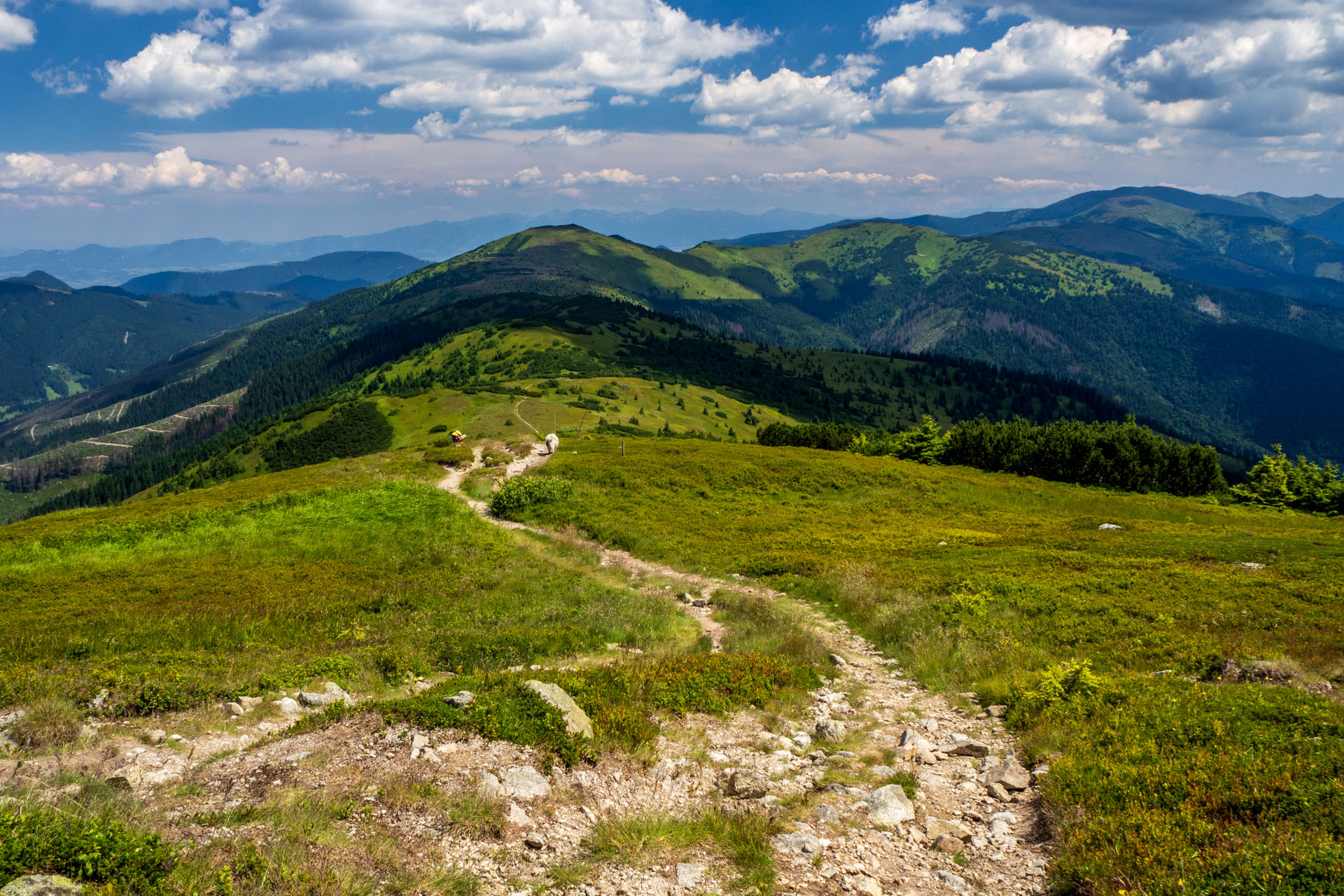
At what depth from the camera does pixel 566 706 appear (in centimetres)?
1227

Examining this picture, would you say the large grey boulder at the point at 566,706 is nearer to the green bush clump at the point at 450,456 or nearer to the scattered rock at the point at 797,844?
the scattered rock at the point at 797,844

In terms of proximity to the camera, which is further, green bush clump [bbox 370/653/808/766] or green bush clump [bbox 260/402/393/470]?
green bush clump [bbox 260/402/393/470]

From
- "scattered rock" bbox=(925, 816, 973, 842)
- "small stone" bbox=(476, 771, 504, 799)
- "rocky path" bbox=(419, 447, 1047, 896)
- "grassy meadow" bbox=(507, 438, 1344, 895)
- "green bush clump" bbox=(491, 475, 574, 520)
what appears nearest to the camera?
"grassy meadow" bbox=(507, 438, 1344, 895)

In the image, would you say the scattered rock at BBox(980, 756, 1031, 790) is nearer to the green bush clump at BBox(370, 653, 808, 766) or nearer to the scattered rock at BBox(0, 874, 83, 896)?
the green bush clump at BBox(370, 653, 808, 766)

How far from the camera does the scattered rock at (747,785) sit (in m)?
10.6

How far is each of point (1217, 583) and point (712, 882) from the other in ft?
75.2

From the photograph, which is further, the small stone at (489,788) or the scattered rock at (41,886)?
the small stone at (489,788)

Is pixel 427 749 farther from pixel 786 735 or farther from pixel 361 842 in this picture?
pixel 786 735

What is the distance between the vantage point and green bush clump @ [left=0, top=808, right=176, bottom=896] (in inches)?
265

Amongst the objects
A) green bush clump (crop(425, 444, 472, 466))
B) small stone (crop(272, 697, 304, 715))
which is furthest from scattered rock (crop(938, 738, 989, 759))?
green bush clump (crop(425, 444, 472, 466))

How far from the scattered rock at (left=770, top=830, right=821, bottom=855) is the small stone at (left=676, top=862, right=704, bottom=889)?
128 cm

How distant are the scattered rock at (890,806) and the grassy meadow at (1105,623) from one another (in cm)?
211

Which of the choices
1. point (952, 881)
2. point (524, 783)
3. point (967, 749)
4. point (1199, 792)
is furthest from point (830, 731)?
point (524, 783)

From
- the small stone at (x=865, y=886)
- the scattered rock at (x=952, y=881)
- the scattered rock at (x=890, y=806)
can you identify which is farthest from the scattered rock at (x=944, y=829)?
the small stone at (x=865, y=886)
